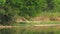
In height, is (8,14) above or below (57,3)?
above

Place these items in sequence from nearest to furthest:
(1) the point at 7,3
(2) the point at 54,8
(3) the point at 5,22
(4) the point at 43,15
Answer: (3) the point at 5,22
(1) the point at 7,3
(4) the point at 43,15
(2) the point at 54,8

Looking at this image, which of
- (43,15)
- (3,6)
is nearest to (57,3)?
(43,15)

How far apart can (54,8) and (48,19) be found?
33.8 feet

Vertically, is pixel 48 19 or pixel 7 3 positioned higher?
pixel 7 3

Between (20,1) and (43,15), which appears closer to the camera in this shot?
(20,1)

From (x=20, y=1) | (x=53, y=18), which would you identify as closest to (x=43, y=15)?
(x=53, y=18)

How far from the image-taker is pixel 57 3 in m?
57.5

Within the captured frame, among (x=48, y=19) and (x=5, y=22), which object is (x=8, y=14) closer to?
(x=5, y=22)

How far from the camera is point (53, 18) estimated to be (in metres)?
46.7

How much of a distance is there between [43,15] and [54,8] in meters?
7.95

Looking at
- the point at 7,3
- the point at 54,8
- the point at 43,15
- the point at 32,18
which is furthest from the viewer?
the point at 54,8

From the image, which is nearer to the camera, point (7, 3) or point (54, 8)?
point (7, 3)

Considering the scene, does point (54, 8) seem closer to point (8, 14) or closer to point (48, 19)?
point (48, 19)

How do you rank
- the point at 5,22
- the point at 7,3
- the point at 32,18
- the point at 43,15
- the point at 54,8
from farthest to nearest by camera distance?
the point at 54,8, the point at 43,15, the point at 32,18, the point at 7,3, the point at 5,22
